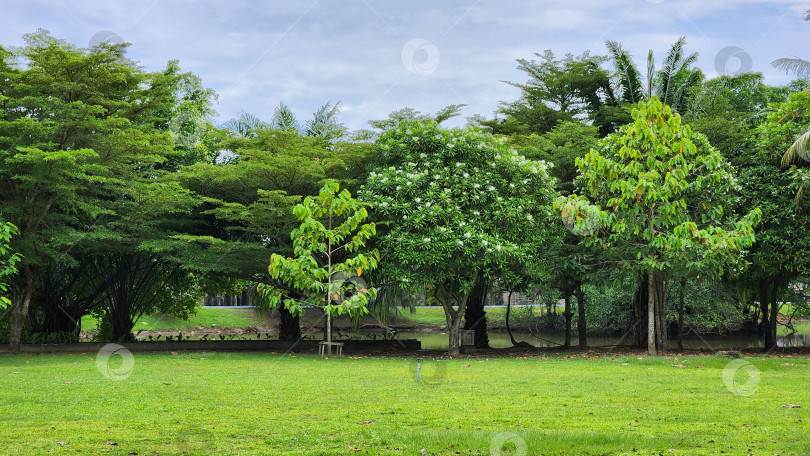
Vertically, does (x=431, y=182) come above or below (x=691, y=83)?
below

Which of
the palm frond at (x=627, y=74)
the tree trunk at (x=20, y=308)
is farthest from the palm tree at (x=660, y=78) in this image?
the tree trunk at (x=20, y=308)

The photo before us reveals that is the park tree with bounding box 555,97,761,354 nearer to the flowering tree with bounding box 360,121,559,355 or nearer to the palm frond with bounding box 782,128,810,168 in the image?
the palm frond with bounding box 782,128,810,168

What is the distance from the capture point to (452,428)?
6.63 metres

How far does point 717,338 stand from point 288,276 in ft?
77.0

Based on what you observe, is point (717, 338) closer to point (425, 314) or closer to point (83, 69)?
point (425, 314)

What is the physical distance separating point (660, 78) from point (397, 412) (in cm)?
2036

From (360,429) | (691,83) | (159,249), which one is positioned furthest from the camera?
(691,83)

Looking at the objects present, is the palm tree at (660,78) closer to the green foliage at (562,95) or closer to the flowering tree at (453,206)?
the green foliage at (562,95)

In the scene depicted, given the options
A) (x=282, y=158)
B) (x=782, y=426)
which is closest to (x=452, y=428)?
(x=782, y=426)

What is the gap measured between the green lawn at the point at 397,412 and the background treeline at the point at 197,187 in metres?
5.19

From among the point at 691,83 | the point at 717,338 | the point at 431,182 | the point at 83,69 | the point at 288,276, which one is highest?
the point at 691,83

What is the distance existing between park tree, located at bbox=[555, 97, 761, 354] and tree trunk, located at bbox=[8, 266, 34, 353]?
1391cm

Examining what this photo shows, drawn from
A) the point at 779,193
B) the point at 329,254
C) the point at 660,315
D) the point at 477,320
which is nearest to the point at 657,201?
the point at 660,315

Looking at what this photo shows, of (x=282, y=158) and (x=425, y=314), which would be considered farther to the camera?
(x=425, y=314)
